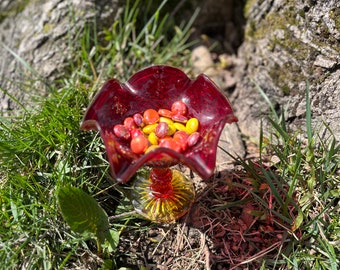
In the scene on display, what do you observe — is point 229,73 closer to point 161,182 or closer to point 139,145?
point 161,182

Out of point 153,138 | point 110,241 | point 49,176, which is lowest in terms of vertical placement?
point 110,241

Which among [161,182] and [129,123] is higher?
[129,123]

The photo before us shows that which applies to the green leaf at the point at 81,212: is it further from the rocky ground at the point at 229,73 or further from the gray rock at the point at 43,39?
the gray rock at the point at 43,39

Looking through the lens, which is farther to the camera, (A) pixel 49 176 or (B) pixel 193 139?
(A) pixel 49 176

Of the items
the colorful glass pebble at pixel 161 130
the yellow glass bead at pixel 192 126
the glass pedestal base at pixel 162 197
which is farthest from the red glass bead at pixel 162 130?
the glass pedestal base at pixel 162 197

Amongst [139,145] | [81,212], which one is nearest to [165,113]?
[139,145]

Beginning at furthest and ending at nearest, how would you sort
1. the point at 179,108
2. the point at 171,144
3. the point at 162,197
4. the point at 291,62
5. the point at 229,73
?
1. the point at 229,73
2. the point at 291,62
3. the point at 162,197
4. the point at 179,108
5. the point at 171,144

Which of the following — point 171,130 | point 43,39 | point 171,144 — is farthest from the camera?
point 43,39

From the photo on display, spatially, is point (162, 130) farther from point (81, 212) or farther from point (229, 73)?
point (229, 73)
